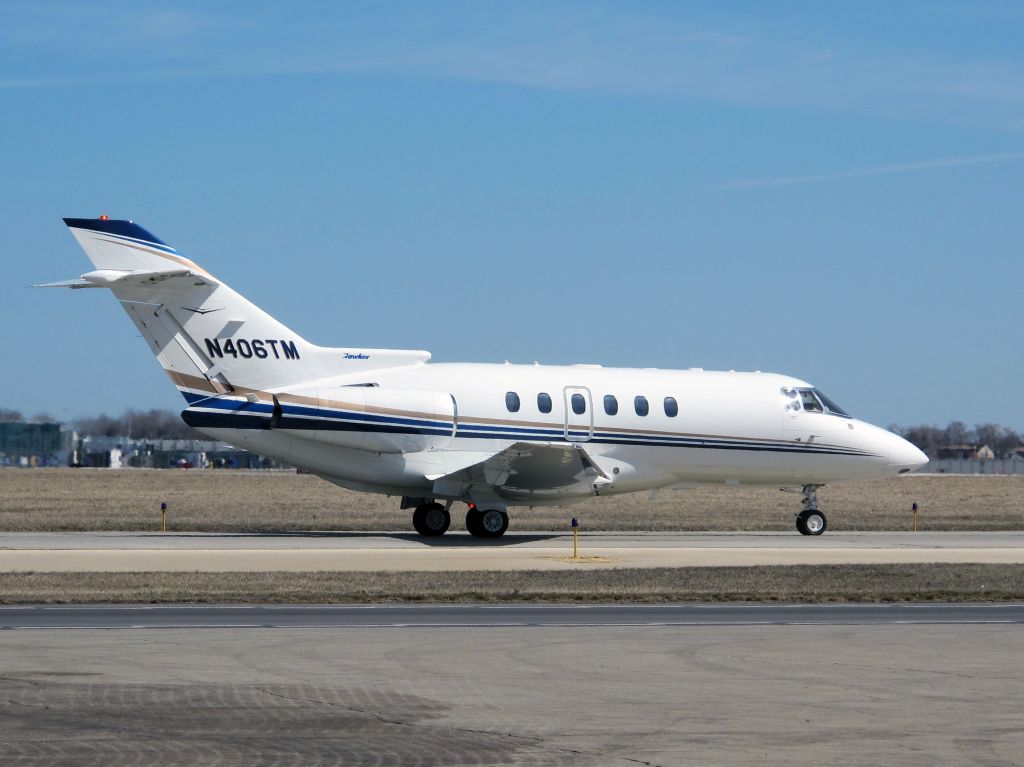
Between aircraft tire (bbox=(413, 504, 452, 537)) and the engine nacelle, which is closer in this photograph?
the engine nacelle

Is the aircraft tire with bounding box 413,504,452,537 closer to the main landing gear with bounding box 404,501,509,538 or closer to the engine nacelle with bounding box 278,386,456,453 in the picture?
the main landing gear with bounding box 404,501,509,538

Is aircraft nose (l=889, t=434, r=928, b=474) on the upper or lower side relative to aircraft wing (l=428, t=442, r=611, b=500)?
upper

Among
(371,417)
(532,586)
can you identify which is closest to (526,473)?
(371,417)

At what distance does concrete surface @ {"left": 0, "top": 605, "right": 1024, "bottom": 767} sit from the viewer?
9.47 meters

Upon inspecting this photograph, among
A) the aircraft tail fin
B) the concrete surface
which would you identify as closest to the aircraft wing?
the aircraft tail fin

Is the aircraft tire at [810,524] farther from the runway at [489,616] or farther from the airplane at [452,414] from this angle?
the runway at [489,616]

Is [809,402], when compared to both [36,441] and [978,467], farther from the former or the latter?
[36,441]

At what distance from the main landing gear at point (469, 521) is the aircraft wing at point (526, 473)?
443 millimetres

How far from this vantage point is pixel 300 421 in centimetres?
2961

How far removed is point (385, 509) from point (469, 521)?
1477 cm

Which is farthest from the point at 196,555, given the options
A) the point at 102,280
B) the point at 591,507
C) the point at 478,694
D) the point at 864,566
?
the point at 591,507

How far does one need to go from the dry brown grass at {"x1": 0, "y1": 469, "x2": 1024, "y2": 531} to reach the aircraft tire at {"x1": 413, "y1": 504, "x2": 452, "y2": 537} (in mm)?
3922

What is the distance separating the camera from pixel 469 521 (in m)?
31.6

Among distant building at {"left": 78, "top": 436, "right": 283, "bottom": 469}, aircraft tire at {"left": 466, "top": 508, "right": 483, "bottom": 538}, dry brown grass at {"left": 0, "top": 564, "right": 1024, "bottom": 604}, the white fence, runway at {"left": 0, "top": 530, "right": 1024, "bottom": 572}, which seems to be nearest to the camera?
dry brown grass at {"left": 0, "top": 564, "right": 1024, "bottom": 604}
